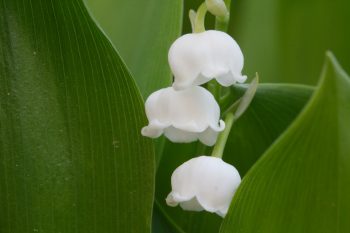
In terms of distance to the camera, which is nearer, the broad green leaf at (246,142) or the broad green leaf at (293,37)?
the broad green leaf at (246,142)

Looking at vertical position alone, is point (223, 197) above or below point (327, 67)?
below

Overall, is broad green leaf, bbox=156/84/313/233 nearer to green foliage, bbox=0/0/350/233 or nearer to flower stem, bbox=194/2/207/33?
green foliage, bbox=0/0/350/233

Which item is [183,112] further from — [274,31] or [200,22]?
[274,31]

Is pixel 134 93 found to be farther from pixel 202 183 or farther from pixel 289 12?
pixel 289 12

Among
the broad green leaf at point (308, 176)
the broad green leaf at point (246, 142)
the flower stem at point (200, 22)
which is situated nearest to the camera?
the broad green leaf at point (308, 176)

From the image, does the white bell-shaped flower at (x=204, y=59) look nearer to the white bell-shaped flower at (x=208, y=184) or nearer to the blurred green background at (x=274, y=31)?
the white bell-shaped flower at (x=208, y=184)

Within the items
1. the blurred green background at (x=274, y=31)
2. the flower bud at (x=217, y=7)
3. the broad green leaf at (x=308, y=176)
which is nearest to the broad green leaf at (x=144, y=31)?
the blurred green background at (x=274, y=31)

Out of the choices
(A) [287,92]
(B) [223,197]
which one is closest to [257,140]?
(A) [287,92]
